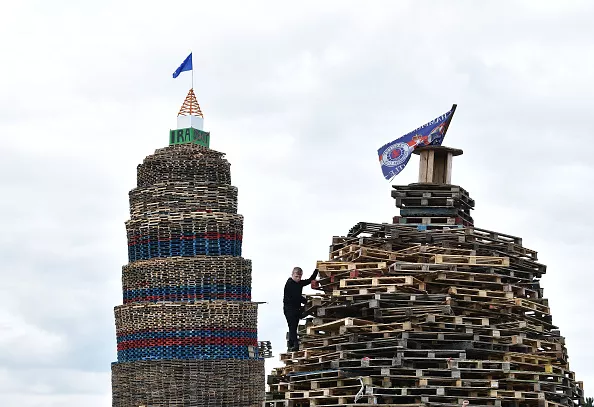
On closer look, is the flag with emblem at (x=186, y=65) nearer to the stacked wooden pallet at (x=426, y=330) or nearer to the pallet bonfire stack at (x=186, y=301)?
the pallet bonfire stack at (x=186, y=301)

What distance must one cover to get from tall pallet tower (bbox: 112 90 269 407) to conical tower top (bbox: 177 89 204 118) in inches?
2.6

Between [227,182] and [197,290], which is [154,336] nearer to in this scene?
[197,290]

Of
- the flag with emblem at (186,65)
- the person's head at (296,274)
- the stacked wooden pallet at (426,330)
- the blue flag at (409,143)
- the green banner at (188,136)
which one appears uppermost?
the flag with emblem at (186,65)

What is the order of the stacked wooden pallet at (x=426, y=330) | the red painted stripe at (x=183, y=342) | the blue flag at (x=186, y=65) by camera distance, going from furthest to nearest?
the blue flag at (x=186, y=65) → the red painted stripe at (x=183, y=342) → the stacked wooden pallet at (x=426, y=330)

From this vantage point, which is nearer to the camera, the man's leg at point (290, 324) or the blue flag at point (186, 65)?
the man's leg at point (290, 324)

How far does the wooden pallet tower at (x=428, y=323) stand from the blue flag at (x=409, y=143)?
0.85 m

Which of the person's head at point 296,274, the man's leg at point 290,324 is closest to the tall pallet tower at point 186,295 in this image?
the man's leg at point 290,324

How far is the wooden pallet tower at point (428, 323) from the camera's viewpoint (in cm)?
4131

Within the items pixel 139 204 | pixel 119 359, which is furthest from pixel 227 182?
pixel 119 359

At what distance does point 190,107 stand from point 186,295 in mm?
12365

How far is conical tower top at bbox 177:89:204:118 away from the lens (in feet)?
324

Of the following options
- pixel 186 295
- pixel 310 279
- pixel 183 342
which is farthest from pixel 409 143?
pixel 186 295

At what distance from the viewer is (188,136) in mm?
101375

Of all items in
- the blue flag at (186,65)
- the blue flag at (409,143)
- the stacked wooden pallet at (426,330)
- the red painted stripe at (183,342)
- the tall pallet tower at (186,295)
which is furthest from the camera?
the blue flag at (186,65)
